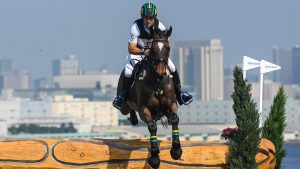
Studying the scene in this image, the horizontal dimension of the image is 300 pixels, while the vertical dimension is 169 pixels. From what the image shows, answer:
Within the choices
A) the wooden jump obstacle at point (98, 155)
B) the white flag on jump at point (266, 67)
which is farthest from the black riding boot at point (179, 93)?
the white flag on jump at point (266, 67)

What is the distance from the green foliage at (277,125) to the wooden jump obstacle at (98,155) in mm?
1858

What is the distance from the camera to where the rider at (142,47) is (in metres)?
20.3

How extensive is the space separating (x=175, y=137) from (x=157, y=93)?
2.56 feet

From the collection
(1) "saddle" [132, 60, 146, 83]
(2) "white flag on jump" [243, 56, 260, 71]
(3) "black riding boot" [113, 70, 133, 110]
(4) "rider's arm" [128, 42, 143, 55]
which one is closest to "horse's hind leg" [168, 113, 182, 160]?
(1) "saddle" [132, 60, 146, 83]

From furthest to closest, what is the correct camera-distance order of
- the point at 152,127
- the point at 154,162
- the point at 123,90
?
1. the point at 123,90
2. the point at 152,127
3. the point at 154,162

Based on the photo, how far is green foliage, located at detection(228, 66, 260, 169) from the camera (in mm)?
19406

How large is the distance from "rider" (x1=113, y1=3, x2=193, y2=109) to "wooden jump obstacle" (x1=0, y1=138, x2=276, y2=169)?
81cm

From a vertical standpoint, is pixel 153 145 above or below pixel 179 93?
below

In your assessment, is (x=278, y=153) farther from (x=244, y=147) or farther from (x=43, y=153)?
(x=43, y=153)

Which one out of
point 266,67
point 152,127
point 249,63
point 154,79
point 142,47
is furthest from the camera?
point 266,67

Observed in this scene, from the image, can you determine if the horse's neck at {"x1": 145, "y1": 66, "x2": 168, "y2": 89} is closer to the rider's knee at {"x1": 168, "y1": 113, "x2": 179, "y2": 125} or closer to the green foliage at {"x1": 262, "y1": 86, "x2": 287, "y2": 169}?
the rider's knee at {"x1": 168, "y1": 113, "x2": 179, "y2": 125}

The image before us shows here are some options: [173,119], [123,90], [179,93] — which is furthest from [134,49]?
[173,119]

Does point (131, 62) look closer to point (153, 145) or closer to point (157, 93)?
point (157, 93)

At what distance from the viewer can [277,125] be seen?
22359 mm
